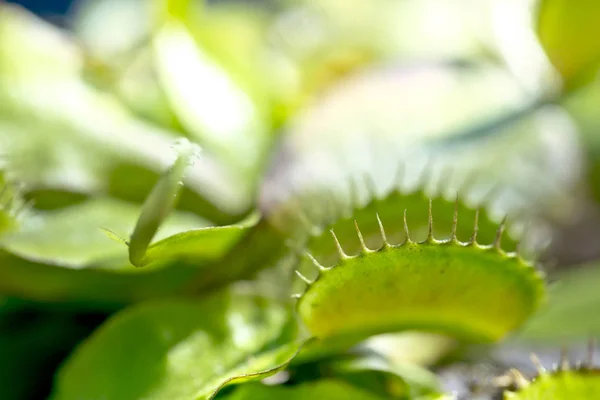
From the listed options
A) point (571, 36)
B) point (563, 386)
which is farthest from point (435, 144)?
point (563, 386)

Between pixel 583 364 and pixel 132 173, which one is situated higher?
pixel 583 364

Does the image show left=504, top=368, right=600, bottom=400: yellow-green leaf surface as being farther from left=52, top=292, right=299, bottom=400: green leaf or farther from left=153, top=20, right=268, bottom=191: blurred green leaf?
left=153, top=20, right=268, bottom=191: blurred green leaf

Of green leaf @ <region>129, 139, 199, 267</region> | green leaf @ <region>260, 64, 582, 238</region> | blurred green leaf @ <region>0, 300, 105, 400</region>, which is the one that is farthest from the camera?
green leaf @ <region>260, 64, 582, 238</region>

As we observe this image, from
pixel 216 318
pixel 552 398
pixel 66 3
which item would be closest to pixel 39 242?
pixel 216 318

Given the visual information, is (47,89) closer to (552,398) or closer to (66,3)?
(552,398)

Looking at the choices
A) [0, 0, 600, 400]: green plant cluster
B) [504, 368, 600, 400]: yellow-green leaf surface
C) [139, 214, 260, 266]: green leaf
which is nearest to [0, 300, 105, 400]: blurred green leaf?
[0, 0, 600, 400]: green plant cluster
